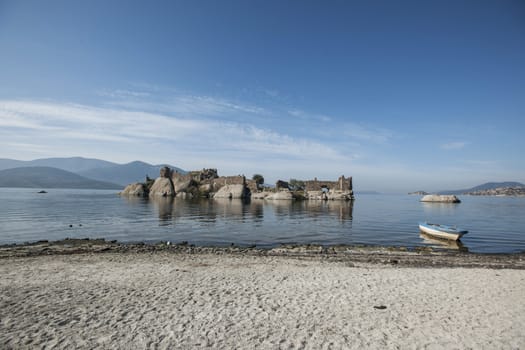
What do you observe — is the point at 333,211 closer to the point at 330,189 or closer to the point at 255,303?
the point at 255,303

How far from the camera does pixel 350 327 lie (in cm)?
786

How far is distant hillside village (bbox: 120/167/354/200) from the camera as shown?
91.9m

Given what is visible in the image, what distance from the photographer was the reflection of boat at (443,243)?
22078 mm

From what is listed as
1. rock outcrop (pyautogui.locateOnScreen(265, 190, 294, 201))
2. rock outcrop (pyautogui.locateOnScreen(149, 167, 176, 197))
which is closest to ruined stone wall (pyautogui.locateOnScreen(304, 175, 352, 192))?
rock outcrop (pyautogui.locateOnScreen(265, 190, 294, 201))

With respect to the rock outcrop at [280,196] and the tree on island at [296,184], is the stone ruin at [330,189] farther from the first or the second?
the tree on island at [296,184]

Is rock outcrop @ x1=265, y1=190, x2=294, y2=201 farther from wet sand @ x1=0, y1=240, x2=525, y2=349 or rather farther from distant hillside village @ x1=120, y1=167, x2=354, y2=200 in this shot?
wet sand @ x1=0, y1=240, x2=525, y2=349

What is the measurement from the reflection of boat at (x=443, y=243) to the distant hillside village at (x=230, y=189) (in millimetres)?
63103

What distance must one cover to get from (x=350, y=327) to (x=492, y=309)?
520cm

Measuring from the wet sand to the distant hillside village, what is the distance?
7442cm

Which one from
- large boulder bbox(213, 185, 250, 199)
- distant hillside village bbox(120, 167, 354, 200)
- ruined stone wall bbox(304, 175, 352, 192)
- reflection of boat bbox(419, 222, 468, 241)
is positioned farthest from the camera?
ruined stone wall bbox(304, 175, 352, 192)

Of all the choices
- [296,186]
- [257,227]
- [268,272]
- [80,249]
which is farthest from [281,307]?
[296,186]

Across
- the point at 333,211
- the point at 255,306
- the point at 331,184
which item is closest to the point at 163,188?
the point at 331,184

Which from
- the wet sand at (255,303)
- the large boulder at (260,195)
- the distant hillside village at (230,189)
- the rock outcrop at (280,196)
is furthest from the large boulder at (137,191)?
the wet sand at (255,303)

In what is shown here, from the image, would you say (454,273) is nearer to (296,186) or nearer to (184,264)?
(184,264)
